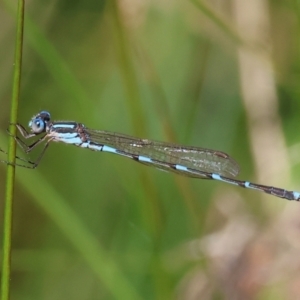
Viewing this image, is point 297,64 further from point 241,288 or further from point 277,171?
point 241,288

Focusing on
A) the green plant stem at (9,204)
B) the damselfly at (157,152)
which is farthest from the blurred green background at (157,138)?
the green plant stem at (9,204)

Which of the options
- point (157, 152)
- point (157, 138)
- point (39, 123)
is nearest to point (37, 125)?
point (39, 123)

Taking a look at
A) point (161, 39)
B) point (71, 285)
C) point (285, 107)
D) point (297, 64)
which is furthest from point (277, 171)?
point (71, 285)

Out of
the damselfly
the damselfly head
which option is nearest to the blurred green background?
the damselfly

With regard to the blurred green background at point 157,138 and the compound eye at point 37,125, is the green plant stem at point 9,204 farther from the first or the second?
the blurred green background at point 157,138

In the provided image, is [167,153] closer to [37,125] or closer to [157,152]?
[157,152]
